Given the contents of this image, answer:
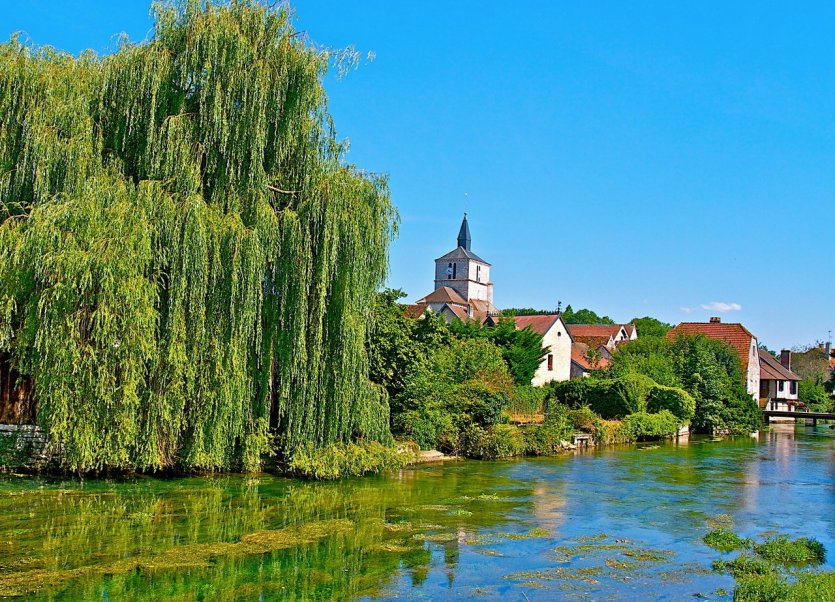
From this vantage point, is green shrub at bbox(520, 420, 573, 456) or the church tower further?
the church tower

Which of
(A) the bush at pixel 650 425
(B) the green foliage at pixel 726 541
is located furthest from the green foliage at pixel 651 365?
(B) the green foliage at pixel 726 541

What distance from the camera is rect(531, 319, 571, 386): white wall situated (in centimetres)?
4740

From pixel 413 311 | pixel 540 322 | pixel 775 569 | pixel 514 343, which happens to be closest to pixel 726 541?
pixel 775 569

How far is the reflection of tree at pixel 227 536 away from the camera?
10.5 metres

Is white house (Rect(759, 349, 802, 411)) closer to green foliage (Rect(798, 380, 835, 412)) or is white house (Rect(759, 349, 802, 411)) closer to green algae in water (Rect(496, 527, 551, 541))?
green foliage (Rect(798, 380, 835, 412))

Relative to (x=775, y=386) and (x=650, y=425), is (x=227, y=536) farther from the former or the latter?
(x=775, y=386)

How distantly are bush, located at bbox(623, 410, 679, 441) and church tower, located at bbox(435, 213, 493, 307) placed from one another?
225 feet

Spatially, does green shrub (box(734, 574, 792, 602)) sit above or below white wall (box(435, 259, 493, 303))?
below

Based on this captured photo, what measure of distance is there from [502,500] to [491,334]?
75.5ft

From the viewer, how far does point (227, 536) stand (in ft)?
42.9

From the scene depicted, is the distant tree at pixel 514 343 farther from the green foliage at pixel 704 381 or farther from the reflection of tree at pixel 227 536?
the reflection of tree at pixel 227 536

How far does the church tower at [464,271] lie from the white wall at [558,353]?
179ft

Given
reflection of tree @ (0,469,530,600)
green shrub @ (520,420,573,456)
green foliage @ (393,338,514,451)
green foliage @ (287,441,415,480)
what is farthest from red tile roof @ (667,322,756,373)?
reflection of tree @ (0,469,530,600)

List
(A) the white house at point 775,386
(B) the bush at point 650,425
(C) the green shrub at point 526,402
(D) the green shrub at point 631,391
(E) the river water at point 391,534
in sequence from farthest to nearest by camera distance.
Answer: (A) the white house at point 775,386 < (D) the green shrub at point 631,391 < (B) the bush at point 650,425 < (C) the green shrub at point 526,402 < (E) the river water at point 391,534
